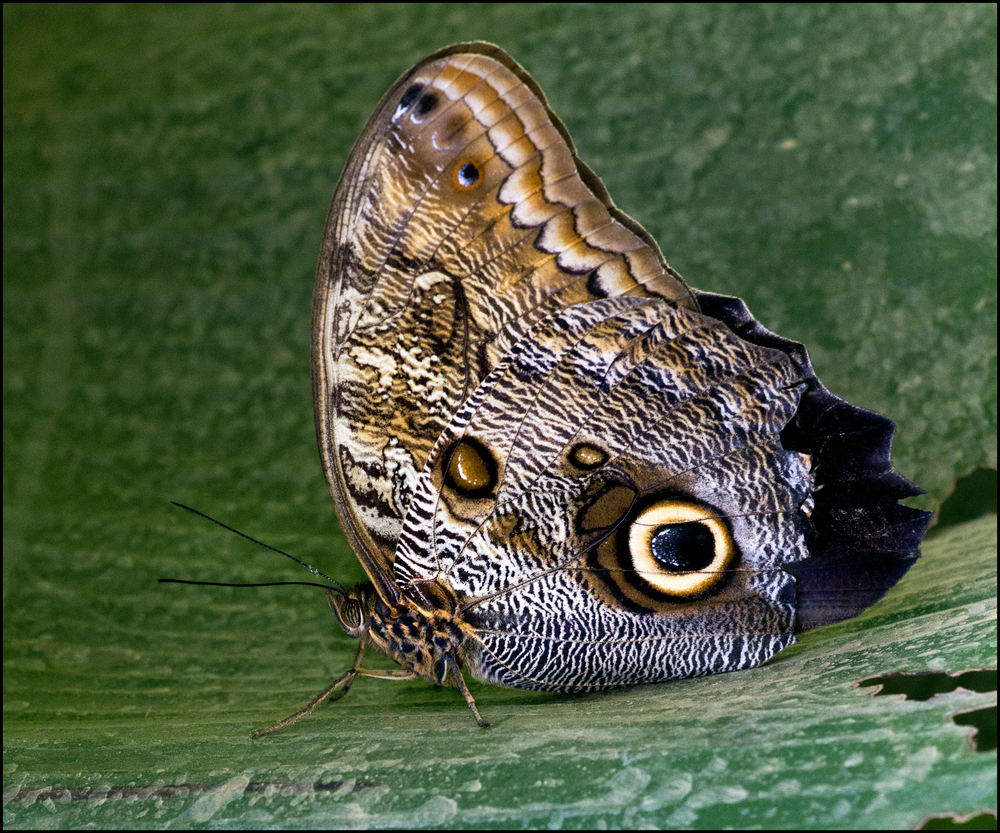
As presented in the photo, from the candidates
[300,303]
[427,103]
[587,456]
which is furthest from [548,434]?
[300,303]

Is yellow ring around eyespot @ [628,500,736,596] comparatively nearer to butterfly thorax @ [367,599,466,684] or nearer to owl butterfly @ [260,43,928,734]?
owl butterfly @ [260,43,928,734]

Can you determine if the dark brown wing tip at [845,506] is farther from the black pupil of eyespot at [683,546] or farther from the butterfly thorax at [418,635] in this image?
the butterfly thorax at [418,635]

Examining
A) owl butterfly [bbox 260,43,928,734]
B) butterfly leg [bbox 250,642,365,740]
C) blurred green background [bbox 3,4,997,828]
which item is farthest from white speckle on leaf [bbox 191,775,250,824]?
owl butterfly [bbox 260,43,928,734]

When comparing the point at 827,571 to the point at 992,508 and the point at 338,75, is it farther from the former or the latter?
the point at 338,75

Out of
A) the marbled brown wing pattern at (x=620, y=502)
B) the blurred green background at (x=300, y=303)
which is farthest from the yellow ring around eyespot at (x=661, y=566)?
the blurred green background at (x=300, y=303)

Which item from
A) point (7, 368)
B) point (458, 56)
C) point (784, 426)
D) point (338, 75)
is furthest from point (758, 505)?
point (7, 368)

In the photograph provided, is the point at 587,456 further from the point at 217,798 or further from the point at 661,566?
the point at 217,798
